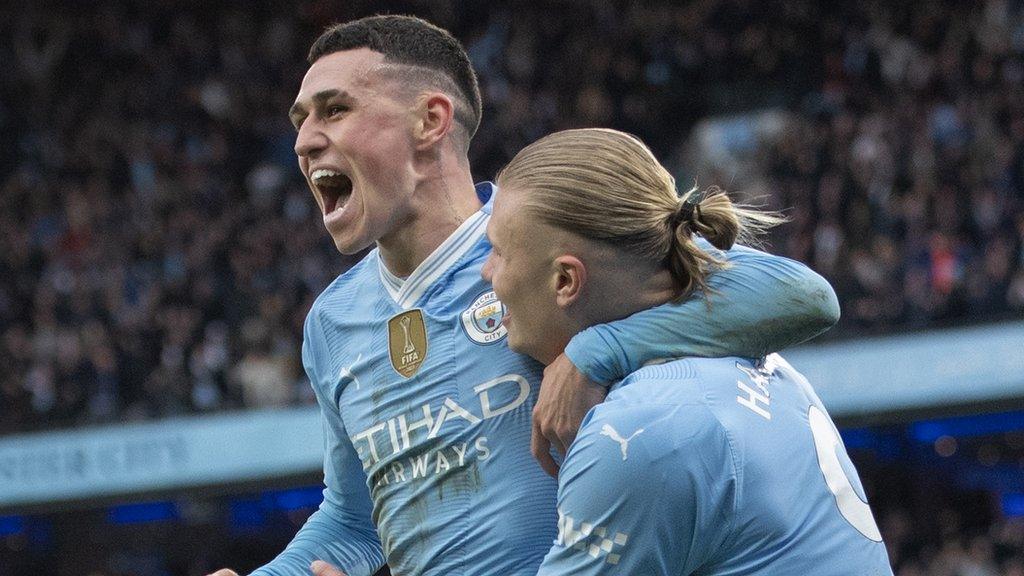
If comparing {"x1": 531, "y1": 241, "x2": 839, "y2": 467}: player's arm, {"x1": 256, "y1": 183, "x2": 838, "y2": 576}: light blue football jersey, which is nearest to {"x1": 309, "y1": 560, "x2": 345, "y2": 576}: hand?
{"x1": 256, "y1": 183, "x2": 838, "y2": 576}: light blue football jersey

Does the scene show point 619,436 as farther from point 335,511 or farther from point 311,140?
point 335,511

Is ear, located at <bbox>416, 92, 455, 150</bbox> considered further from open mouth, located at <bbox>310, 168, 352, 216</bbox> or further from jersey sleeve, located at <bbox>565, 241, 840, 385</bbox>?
jersey sleeve, located at <bbox>565, 241, 840, 385</bbox>

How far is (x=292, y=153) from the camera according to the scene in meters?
14.2

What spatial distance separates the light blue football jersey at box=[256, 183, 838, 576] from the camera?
2.24 metres

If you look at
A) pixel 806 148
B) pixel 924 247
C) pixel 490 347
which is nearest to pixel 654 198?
pixel 490 347

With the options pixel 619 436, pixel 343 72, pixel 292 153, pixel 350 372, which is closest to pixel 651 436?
pixel 619 436

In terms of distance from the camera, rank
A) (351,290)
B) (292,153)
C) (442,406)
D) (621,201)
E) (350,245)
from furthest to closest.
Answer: (292,153), (351,290), (350,245), (442,406), (621,201)

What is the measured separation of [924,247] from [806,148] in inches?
69.9

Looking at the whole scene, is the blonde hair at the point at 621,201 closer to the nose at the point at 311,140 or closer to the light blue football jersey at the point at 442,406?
the light blue football jersey at the point at 442,406

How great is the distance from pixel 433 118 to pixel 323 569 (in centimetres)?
85

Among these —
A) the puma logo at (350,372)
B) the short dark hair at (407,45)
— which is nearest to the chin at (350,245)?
the puma logo at (350,372)

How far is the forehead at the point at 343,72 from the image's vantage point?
2.71 meters

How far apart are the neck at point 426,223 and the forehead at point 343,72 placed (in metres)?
0.22

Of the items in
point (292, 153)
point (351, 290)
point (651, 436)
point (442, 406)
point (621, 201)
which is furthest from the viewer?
point (292, 153)
